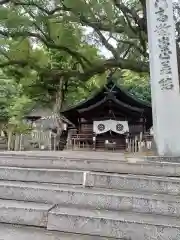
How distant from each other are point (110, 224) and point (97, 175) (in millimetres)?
888

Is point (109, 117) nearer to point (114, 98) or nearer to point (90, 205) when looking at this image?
point (114, 98)

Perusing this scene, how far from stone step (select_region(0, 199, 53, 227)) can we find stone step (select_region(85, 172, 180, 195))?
68cm

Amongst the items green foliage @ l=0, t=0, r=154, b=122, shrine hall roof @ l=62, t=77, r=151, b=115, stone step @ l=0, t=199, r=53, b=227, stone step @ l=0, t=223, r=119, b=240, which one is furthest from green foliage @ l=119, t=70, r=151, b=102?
stone step @ l=0, t=223, r=119, b=240

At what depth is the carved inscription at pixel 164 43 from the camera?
6.11 m

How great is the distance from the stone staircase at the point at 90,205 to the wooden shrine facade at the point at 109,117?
43.4 feet

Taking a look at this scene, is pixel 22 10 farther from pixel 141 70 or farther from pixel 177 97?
pixel 177 97

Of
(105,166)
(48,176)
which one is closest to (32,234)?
(48,176)

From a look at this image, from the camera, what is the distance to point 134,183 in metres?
2.91

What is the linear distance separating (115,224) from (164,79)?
4557 millimetres

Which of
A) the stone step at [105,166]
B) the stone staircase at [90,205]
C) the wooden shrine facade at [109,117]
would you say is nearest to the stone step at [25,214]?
the stone staircase at [90,205]

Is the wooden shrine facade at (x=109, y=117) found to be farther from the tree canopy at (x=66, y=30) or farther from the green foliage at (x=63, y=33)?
the tree canopy at (x=66, y=30)

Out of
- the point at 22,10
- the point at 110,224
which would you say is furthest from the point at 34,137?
the point at 110,224

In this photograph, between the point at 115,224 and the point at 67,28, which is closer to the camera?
the point at 115,224

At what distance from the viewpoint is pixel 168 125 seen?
5.80 m
